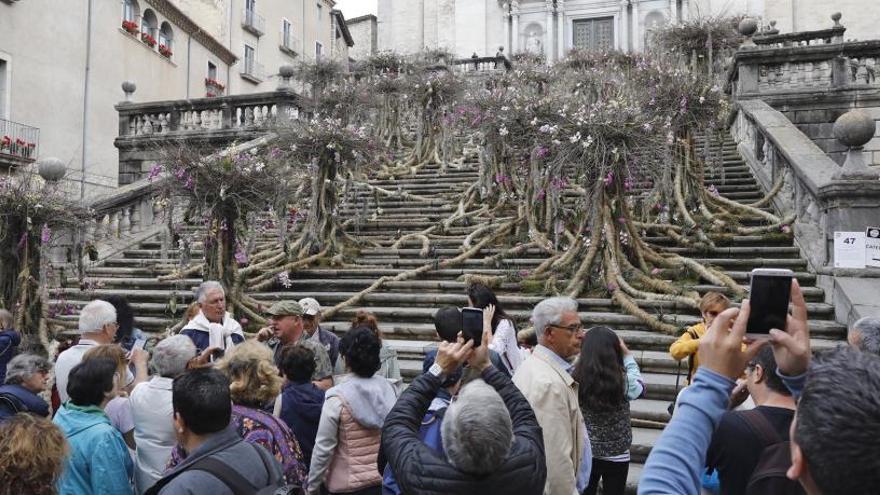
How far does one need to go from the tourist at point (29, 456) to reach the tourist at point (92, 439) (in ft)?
2.03

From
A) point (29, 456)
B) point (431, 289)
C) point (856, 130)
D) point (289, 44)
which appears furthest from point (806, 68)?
point (289, 44)

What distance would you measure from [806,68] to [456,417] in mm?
13384

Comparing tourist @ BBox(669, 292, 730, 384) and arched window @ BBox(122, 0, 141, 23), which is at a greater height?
arched window @ BBox(122, 0, 141, 23)

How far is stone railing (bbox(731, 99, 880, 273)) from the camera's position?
7.39 m

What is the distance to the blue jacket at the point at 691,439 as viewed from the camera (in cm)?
154

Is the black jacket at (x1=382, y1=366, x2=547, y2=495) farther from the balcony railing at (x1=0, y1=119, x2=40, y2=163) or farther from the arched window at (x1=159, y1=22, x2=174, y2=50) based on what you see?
the arched window at (x1=159, y1=22, x2=174, y2=50)

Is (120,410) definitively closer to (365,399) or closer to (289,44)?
(365,399)

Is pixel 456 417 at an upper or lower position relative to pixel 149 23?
lower

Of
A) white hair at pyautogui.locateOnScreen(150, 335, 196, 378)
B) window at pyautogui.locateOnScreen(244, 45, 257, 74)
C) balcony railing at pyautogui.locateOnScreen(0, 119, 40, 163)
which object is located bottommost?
white hair at pyautogui.locateOnScreen(150, 335, 196, 378)

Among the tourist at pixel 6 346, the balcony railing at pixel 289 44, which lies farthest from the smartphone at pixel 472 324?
the balcony railing at pixel 289 44

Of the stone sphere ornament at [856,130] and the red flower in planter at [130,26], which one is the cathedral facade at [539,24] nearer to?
the red flower in planter at [130,26]

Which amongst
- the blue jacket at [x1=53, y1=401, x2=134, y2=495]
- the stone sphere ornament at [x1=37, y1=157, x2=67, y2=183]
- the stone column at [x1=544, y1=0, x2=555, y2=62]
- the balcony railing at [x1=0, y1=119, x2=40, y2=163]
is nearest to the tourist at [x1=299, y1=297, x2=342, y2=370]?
the blue jacket at [x1=53, y1=401, x2=134, y2=495]

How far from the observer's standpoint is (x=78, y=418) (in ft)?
9.91

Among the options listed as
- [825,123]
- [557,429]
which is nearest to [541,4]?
[825,123]
